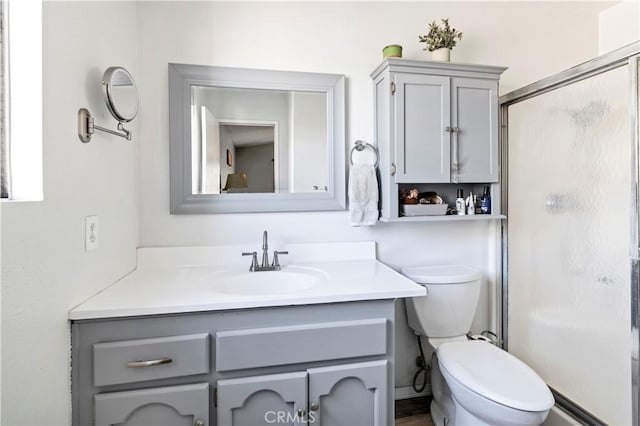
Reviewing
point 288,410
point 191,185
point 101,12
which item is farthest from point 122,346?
point 101,12

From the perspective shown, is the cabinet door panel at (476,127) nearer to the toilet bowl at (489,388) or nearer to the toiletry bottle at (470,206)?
the toiletry bottle at (470,206)

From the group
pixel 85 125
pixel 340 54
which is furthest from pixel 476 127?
pixel 85 125

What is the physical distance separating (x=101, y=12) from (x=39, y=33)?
42 cm

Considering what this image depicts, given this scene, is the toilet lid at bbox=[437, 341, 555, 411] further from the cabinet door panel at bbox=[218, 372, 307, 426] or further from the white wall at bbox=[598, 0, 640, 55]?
the white wall at bbox=[598, 0, 640, 55]

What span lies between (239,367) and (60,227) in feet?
2.22

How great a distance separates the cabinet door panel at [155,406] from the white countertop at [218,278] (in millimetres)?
251

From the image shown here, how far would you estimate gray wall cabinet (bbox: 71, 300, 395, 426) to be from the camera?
100 cm

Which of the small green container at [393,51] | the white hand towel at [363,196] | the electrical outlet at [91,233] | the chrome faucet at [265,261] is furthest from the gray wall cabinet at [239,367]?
the small green container at [393,51]

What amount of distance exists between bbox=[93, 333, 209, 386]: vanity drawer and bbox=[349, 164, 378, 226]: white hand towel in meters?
0.86

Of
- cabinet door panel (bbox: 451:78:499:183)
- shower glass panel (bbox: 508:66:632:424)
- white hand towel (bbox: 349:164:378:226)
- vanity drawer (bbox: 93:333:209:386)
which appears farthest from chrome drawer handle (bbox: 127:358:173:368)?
shower glass panel (bbox: 508:66:632:424)

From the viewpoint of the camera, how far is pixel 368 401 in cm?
119

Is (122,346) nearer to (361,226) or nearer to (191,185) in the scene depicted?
(191,185)

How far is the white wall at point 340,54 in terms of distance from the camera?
1.54 metres

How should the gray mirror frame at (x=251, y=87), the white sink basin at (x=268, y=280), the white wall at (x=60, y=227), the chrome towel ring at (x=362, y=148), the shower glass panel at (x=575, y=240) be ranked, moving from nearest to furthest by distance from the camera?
the white wall at (x=60, y=227), the shower glass panel at (x=575, y=240), the white sink basin at (x=268, y=280), the gray mirror frame at (x=251, y=87), the chrome towel ring at (x=362, y=148)
